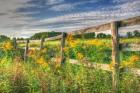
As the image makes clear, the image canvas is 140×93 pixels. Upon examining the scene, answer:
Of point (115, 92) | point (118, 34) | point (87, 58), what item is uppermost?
point (118, 34)

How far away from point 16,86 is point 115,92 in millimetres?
2404

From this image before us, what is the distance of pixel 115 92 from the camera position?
23.5 ft

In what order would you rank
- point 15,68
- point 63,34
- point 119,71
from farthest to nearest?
point 63,34
point 15,68
point 119,71

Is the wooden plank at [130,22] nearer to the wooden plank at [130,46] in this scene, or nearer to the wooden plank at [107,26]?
the wooden plank at [107,26]

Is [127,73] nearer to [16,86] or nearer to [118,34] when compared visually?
[118,34]

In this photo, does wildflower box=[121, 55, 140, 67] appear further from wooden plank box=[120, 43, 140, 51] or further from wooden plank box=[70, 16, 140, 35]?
wooden plank box=[70, 16, 140, 35]

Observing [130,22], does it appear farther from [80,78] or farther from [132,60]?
[80,78]

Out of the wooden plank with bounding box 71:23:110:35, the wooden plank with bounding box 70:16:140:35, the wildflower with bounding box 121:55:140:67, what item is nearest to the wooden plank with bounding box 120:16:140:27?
the wooden plank with bounding box 70:16:140:35

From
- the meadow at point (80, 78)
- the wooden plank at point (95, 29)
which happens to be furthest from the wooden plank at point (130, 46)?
the wooden plank at point (95, 29)

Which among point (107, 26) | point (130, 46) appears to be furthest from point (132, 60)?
point (107, 26)

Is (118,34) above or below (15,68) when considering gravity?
above

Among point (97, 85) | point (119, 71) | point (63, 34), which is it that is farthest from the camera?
point (63, 34)

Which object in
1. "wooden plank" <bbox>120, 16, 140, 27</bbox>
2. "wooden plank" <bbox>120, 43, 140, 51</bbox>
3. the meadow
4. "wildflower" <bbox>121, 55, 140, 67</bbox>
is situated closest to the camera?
"wildflower" <bbox>121, 55, 140, 67</bbox>

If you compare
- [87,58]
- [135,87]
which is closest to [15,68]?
[87,58]
